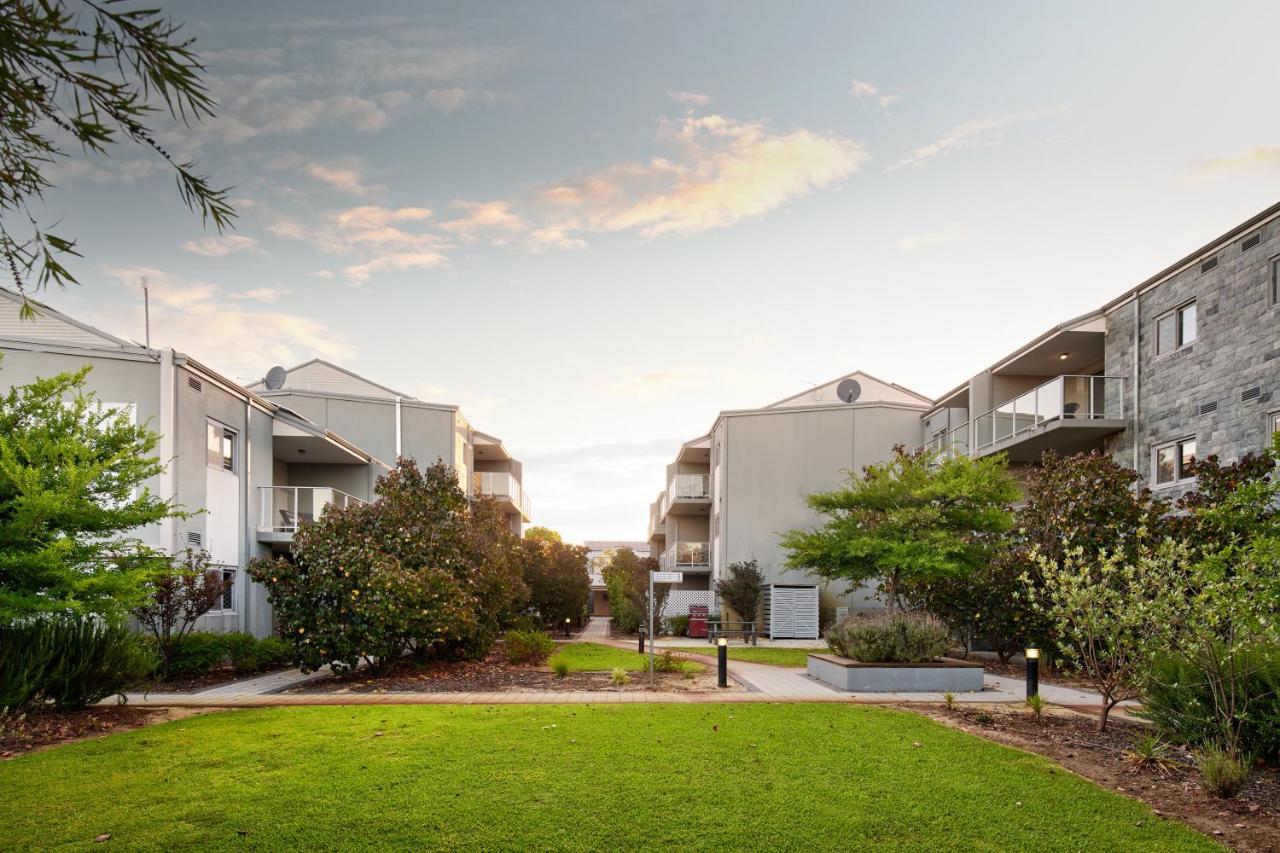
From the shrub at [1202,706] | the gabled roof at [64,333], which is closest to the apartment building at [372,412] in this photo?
the gabled roof at [64,333]

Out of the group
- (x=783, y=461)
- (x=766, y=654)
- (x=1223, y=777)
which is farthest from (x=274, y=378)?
(x=1223, y=777)

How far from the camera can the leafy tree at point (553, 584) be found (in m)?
31.3

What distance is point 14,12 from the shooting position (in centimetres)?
317

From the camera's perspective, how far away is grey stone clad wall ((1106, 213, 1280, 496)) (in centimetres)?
1478

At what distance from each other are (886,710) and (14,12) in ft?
38.0

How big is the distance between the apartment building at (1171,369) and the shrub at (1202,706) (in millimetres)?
7962

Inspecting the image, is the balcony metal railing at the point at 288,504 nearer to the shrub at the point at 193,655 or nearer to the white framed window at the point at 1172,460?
the shrub at the point at 193,655

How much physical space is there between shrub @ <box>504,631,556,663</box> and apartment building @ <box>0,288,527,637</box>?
14.8 ft

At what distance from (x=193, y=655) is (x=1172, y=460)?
19552mm

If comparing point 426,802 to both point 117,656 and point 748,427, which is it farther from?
point 748,427

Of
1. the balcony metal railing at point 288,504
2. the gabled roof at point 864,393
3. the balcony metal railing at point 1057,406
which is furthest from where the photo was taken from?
the gabled roof at point 864,393

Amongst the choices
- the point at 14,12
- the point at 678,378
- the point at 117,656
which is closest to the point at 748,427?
the point at 678,378

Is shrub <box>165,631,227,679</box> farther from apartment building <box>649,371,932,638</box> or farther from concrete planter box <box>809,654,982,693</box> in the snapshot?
apartment building <box>649,371,932,638</box>

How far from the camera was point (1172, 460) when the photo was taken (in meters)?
17.4
